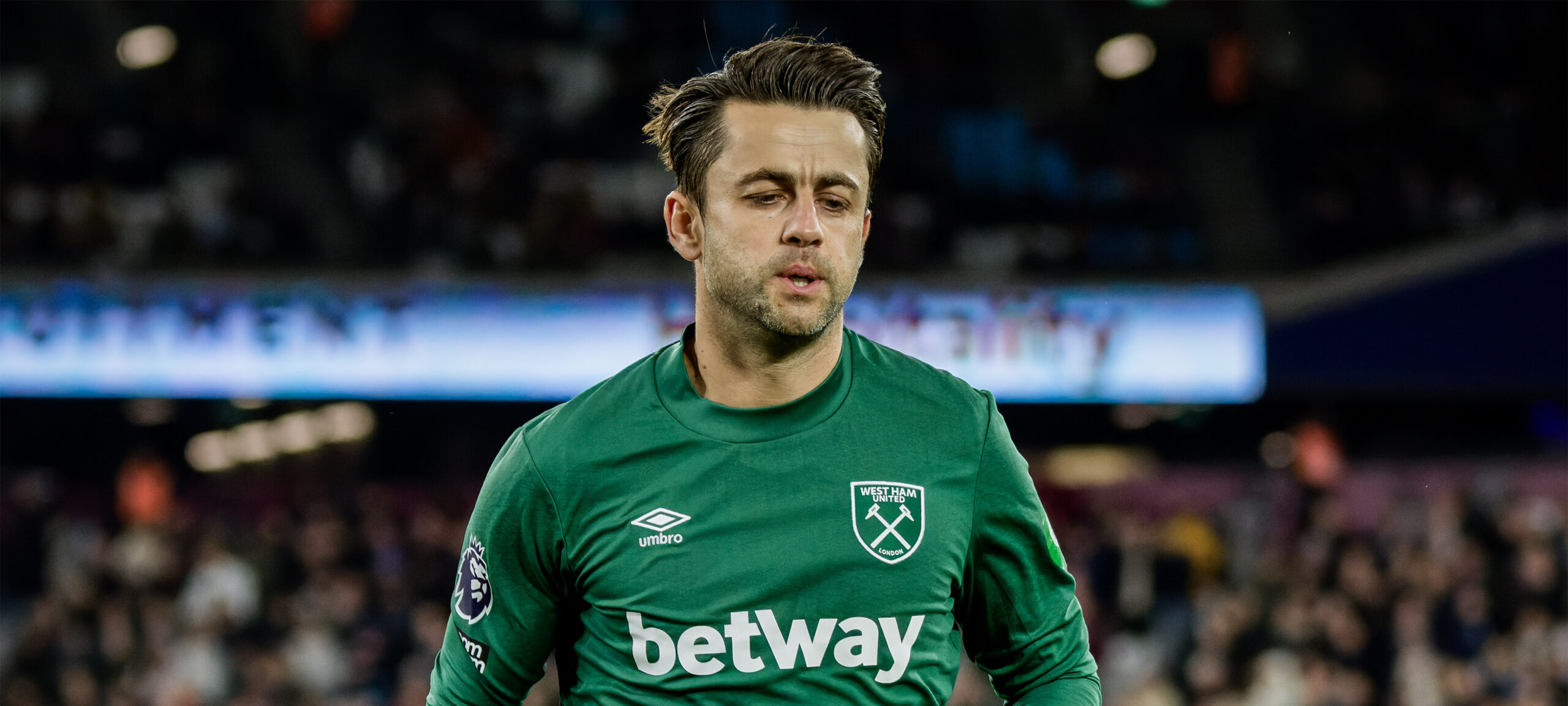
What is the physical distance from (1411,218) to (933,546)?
13.2m

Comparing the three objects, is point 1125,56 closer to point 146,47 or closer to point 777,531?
point 146,47

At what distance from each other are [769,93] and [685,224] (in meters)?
0.24

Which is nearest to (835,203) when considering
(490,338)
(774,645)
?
(774,645)

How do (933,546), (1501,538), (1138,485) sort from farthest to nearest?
(1138,485) → (1501,538) → (933,546)

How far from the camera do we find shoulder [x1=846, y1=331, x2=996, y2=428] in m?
2.33

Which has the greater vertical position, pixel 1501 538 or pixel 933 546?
pixel 933 546

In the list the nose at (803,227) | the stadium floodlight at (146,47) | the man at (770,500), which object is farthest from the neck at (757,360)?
the stadium floodlight at (146,47)

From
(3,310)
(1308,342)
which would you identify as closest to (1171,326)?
(1308,342)

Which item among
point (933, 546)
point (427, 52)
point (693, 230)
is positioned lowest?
point (933, 546)

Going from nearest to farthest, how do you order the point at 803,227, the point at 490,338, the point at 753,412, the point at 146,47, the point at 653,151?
the point at 803,227 < the point at 753,412 < the point at 490,338 < the point at 653,151 < the point at 146,47

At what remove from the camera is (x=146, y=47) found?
16.2 metres

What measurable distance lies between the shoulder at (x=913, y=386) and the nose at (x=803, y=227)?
24 centimetres

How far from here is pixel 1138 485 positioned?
16938 mm

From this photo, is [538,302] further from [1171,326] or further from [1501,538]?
[1501,538]
